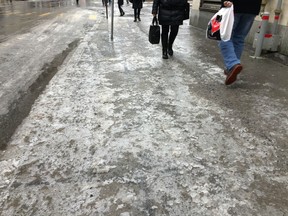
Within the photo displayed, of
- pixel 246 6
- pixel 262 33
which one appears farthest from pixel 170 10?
pixel 262 33

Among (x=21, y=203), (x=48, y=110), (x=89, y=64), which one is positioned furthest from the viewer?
(x=89, y=64)

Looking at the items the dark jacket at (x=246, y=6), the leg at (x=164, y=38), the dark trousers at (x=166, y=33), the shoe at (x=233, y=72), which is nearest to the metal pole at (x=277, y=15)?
the dark jacket at (x=246, y=6)

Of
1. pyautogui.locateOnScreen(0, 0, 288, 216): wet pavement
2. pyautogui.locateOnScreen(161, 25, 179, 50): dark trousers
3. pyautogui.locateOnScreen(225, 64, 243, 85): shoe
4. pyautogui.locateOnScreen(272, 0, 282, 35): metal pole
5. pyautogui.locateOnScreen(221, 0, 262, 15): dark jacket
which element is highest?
pyautogui.locateOnScreen(221, 0, 262, 15): dark jacket

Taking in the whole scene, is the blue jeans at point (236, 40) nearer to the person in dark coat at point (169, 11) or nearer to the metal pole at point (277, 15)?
the person in dark coat at point (169, 11)

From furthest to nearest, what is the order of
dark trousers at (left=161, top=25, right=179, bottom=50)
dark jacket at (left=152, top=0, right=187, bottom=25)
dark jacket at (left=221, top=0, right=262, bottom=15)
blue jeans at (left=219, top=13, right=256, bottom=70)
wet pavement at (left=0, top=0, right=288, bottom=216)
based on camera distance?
dark trousers at (left=161, top=25, right=179, bottom=50) < dark jacket at (left=152, top=0, right=187, bottom=25) < dark jacket at (left=221, top=0, right=262, bottom=15) < blue jeans at (left=219, top=13, right=256, bottom=70) < wet pavement at (left=0, top=0, right=288, bottom=216)

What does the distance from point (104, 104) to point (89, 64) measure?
6.53 feet

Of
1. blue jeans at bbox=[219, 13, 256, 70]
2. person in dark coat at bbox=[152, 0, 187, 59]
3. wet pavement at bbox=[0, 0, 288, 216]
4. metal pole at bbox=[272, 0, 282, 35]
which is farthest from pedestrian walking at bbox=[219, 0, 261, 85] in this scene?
metal pole at bbox=[272, 0, 282, 35]

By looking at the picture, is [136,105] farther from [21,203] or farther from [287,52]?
[287,52]

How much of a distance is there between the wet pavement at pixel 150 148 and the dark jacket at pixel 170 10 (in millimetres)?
1312

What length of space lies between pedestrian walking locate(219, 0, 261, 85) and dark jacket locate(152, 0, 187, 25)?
4.44ft

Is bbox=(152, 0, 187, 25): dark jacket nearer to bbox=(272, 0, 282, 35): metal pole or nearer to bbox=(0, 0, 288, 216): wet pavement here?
bbox=(0, 0, 288, 216): wet pavement

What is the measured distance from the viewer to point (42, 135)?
2830mm

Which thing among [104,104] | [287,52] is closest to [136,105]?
[104,104]

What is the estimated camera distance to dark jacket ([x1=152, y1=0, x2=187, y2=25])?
5.51m
